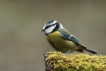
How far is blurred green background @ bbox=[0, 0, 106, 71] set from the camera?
618 centimetres

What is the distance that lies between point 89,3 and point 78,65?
5.72 m

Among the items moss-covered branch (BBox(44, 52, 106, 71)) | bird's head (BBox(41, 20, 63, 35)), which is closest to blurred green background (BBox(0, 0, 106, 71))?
bird's head (BBox(41, 20, 63, 35))

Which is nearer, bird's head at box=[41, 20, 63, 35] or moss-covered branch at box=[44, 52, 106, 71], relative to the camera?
moss-covered branch at box=[44, 52, 106, 71]

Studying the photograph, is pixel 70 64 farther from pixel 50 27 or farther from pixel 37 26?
pixel 37 26

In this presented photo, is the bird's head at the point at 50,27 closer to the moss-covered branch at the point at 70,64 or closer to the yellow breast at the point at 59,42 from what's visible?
the yellow breast at the point at 59,42

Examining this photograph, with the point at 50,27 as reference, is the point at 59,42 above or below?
below

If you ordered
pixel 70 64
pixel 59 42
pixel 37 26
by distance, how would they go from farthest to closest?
pixel 37 26, pixel 59 42, pixel 70 64

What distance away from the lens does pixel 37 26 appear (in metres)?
7.03

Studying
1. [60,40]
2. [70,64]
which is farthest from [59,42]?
[70,64]

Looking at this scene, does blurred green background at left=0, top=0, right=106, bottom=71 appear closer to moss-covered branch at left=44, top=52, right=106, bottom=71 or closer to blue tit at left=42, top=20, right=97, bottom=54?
blue tit at left=42, top=20, right=97, bottom=54

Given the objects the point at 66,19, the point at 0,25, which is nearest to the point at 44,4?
the point at 66,19

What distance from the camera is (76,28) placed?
275 inches

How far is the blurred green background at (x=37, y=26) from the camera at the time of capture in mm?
6182

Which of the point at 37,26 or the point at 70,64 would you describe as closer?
the point at 70,64
